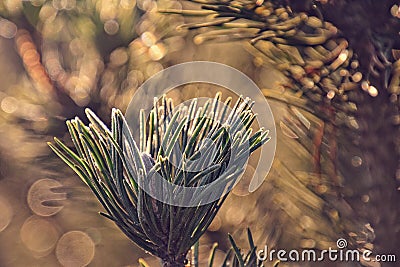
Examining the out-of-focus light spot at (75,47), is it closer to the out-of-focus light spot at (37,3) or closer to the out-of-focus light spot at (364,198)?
the out-of-focus light spot at (37,3)

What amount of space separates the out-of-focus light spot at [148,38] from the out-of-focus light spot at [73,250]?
18cm

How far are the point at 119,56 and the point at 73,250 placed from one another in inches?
9.2

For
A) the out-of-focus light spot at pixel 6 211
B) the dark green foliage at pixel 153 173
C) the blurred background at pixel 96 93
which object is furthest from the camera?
the out-of-focus light spot at pixel 6 211

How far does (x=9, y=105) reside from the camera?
0.42 meters

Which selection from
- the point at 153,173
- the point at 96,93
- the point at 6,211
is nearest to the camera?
the point at 153,173

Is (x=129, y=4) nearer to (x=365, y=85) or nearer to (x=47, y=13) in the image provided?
(x=47, y=13)

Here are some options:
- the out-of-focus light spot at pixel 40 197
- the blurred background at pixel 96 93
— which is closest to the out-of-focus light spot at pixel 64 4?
the blurred background at pixel 96 93

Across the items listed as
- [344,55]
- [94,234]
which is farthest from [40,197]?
[344,55]

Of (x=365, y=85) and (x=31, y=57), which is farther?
(x=31, y=57)

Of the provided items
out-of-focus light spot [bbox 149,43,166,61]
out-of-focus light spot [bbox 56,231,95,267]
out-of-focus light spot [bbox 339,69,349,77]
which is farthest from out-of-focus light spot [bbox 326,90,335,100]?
out-of-focus light spot [bbox 56,231,95,267]

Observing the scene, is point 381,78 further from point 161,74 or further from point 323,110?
point 161,74

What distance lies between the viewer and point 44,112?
397mm

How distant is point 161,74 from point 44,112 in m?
0.08

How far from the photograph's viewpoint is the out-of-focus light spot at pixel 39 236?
541 mm
